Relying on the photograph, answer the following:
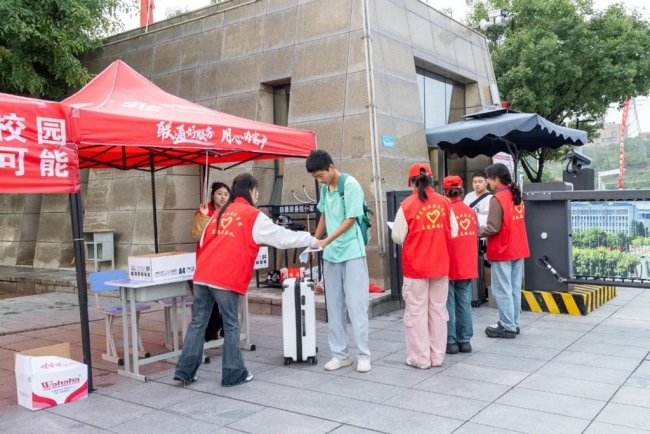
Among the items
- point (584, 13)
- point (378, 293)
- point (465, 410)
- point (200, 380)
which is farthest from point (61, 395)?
point (584, 13)

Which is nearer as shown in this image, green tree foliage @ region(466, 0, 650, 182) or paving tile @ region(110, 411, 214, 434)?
paving tile @ region(110, 411, 214, 434)

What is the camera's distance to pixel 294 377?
16.7 ft

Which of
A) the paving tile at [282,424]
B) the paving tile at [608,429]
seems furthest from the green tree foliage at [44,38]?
the paving tile at [608,429]

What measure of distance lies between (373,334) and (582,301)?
2968 millimetres

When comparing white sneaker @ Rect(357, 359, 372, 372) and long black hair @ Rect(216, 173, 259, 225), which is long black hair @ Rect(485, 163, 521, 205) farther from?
long black hair @ Rect(216, 173, 259, 225)

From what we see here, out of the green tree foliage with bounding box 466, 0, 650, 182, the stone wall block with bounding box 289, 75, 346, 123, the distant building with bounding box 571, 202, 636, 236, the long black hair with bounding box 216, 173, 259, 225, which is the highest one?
the green tree foliage with bounding box 466, 0, 650, 182

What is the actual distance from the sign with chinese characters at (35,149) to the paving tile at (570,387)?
4.13 meters

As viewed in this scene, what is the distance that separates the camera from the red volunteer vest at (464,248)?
559 centimetres

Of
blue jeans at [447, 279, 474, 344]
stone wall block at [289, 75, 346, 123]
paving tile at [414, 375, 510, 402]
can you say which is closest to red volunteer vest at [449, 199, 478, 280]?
blue jeans at [447, 279, 474, 344]

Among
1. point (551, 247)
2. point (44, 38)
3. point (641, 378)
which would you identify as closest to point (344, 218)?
point (641, 378)

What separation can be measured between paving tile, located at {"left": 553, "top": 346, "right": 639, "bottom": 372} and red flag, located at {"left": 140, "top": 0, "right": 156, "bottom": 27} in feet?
36.8

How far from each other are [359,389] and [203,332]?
1399mm

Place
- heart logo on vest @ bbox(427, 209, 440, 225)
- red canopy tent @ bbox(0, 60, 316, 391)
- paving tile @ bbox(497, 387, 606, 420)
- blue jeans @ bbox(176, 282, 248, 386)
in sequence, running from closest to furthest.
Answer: paving tile @ bbox(497, 387, 606, 420) < red canopy tent @ bbox(0, 60, 316, 391) < blue jeans @ bbox(176, 282, 248, 386) < heart logo on vest @ bbox(427, 209, 440, 225)

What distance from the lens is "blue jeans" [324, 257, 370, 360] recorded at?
5.10 m
